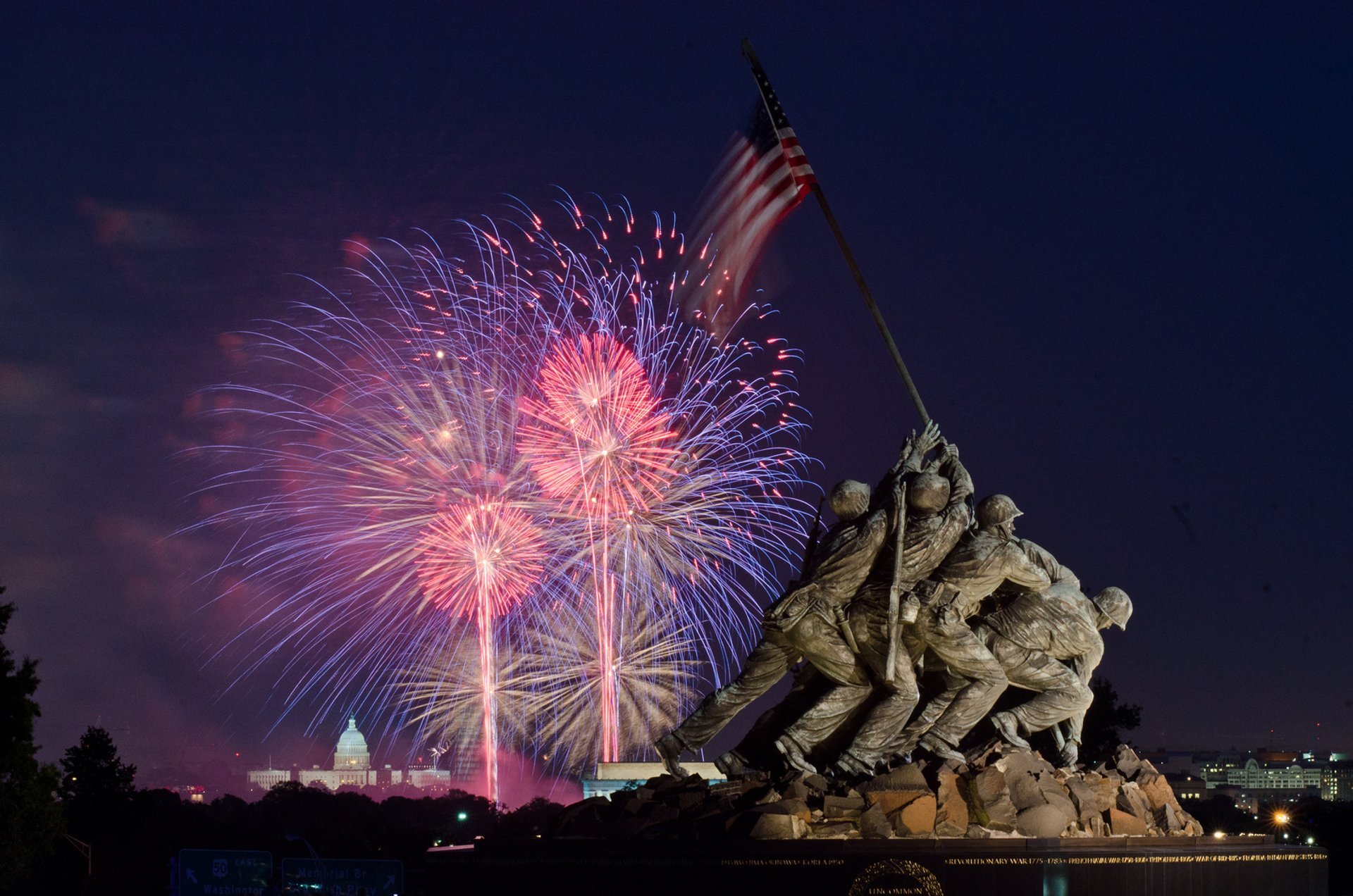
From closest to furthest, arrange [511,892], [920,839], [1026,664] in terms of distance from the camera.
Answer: [920,839]
[511,892]
[1026,664]

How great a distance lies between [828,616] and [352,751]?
114 meters

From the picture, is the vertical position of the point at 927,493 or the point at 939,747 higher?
the point at 927,493

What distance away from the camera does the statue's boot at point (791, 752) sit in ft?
74.6

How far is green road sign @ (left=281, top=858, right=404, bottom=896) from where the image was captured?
24.6 meters

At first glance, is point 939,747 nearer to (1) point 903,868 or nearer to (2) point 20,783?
(1) point 903,868

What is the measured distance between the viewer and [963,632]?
22.3 m

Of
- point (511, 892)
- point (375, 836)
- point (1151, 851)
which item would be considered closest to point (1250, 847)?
point (1151, 851)

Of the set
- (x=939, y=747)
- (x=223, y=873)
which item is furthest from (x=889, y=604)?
(x=223, y=873)

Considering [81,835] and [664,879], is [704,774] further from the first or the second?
[81,835]

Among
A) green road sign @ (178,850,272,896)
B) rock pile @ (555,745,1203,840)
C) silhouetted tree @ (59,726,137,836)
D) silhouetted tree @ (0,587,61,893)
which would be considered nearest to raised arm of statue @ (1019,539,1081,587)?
rock pile @ (555,745,1203,840)

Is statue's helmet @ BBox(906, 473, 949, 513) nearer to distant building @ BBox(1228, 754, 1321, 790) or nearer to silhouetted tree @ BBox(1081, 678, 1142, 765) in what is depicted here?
silhouetted tree @ BBox(1081, 678, 1142, 765)

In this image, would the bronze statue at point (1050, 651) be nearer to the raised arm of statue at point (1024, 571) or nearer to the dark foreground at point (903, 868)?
the raised arm of statue at point (1024, 571)

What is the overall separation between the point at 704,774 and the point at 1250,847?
8437 mm

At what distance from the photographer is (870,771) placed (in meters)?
21.9
